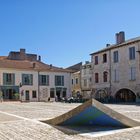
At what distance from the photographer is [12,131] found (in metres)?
10.7

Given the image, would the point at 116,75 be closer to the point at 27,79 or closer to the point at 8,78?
the point at 27,79

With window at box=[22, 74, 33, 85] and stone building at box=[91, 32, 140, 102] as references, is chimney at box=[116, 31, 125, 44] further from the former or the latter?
window at box=[22, 74, 33, 85]

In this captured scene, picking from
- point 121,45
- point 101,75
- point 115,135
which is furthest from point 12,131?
point 101,75

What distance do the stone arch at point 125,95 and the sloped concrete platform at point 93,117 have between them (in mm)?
32908

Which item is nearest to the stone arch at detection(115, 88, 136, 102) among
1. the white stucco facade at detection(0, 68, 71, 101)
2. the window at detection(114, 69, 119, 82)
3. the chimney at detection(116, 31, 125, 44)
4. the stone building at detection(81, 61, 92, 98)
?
the window at detection(114, 69, 119, 82)

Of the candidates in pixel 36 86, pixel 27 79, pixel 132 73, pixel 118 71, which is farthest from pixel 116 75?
pixel 27 79

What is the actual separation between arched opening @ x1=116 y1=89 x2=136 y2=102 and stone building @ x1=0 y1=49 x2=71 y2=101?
1282cm

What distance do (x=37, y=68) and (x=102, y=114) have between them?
45595 millimetres

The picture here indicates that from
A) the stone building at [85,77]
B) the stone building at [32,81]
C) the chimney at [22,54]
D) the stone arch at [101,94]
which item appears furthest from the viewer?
the stone building at [85,77]

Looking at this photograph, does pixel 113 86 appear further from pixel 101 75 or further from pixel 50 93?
pixel 50 93

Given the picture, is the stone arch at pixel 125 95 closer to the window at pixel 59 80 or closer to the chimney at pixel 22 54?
the window at pixel 59 80

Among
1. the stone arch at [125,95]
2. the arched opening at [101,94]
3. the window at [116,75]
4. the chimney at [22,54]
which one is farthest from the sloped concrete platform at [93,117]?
the chimney at [22,54]

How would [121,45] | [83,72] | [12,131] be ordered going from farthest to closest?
[83,72], [121,45], [12,131]

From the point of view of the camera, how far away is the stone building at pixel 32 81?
172 feet
